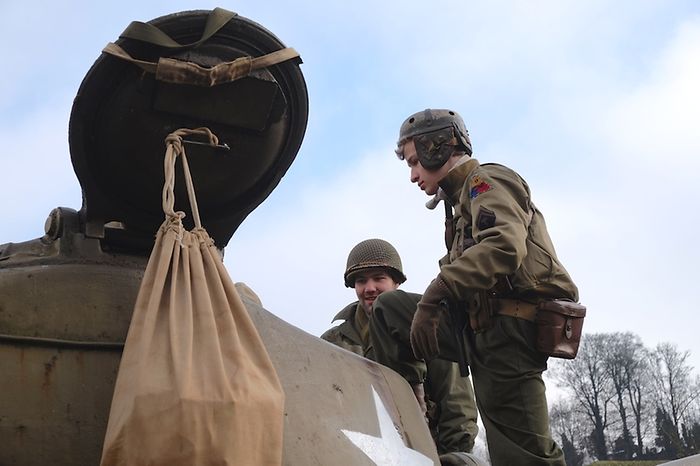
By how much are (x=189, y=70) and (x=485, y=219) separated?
1.34 m

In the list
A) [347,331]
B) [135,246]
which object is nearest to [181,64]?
[135,246]

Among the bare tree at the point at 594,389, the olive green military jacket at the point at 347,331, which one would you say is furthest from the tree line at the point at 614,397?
the olive green military jacket at the point at 347,331

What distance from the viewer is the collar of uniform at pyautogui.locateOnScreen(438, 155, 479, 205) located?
12.0 ft

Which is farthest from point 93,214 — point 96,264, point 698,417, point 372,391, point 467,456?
point 698,417

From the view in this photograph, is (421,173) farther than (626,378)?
No

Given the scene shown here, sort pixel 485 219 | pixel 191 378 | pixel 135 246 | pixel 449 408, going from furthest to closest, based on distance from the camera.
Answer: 1. pixel 449 408
2. pixel 485 219
3. pixel 135 246
4. pixel 191 378

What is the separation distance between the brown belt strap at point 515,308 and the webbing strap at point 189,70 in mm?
1411

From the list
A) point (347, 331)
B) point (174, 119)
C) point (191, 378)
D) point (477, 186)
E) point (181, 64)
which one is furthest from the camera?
Result: point (347, 331)

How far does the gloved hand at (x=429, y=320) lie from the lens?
10.7 feet

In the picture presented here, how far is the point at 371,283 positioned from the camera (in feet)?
18.4

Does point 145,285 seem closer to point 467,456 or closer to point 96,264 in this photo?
point 96,264

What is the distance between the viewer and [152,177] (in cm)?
263

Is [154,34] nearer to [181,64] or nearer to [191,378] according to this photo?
[181,64]

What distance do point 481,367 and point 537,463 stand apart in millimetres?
421
